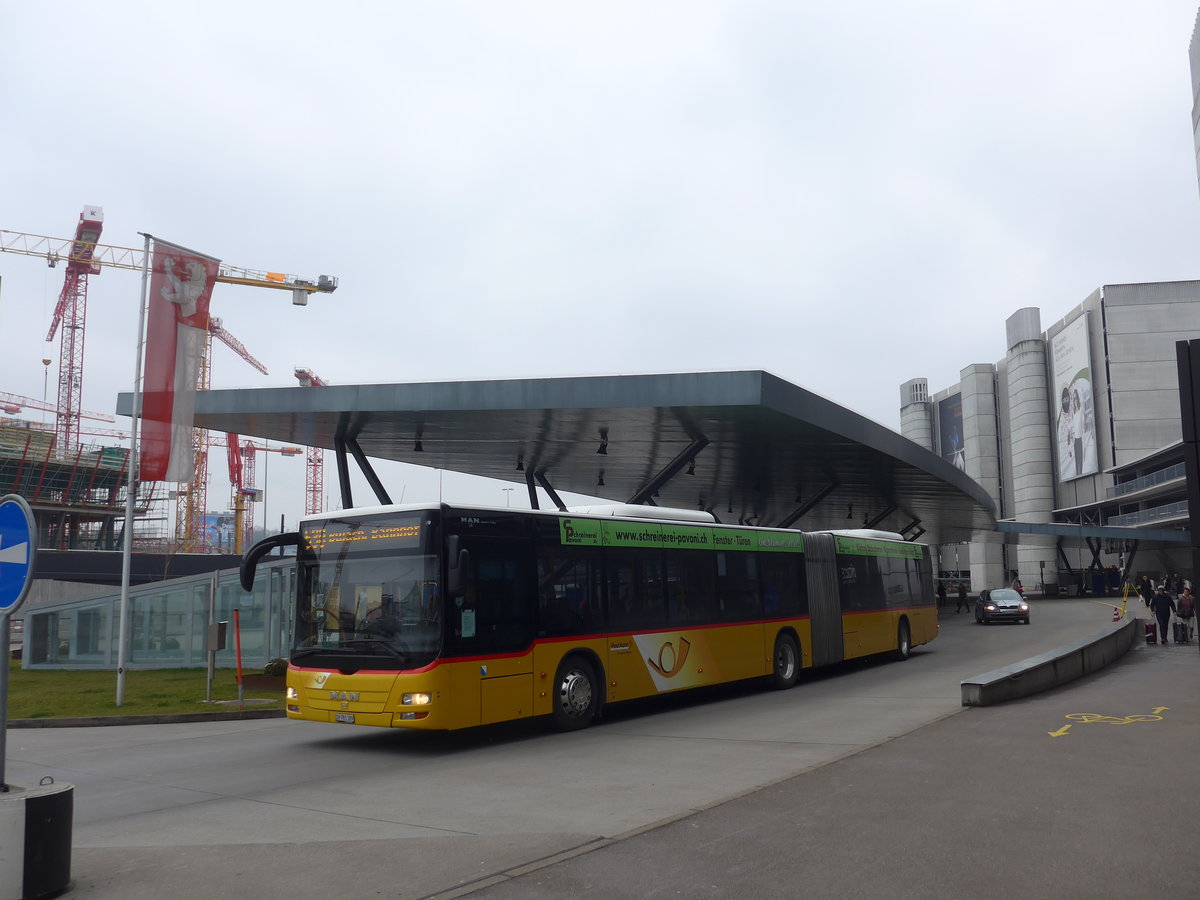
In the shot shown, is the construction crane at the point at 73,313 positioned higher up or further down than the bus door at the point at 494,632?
higher up

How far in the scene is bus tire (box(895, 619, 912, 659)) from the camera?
23.5 meters

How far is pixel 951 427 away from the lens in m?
119

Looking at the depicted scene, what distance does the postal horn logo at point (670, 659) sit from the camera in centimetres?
1456

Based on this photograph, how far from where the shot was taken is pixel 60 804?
5.90m

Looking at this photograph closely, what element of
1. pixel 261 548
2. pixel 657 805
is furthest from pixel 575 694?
pixel 657 805

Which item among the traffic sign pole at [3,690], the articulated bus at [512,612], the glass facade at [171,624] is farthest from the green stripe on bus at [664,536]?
the glass facade at [171,624]

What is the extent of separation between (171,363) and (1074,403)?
8862 cm

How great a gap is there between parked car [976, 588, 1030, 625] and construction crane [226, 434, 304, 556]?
92.1 meters

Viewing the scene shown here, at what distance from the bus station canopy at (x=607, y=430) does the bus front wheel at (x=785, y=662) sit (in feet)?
15.4

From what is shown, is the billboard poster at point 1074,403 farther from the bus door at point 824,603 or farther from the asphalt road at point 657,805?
the asphalt road at point 657,805

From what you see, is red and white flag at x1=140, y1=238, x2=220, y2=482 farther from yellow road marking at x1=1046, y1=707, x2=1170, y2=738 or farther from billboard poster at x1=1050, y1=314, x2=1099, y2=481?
billboard poster at x1=1050, y1=314, x2=1099, y2=481

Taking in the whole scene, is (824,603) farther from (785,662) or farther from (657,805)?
(657,805)

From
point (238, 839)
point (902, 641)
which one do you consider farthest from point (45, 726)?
point (902, 641)

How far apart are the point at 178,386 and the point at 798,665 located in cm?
1259
